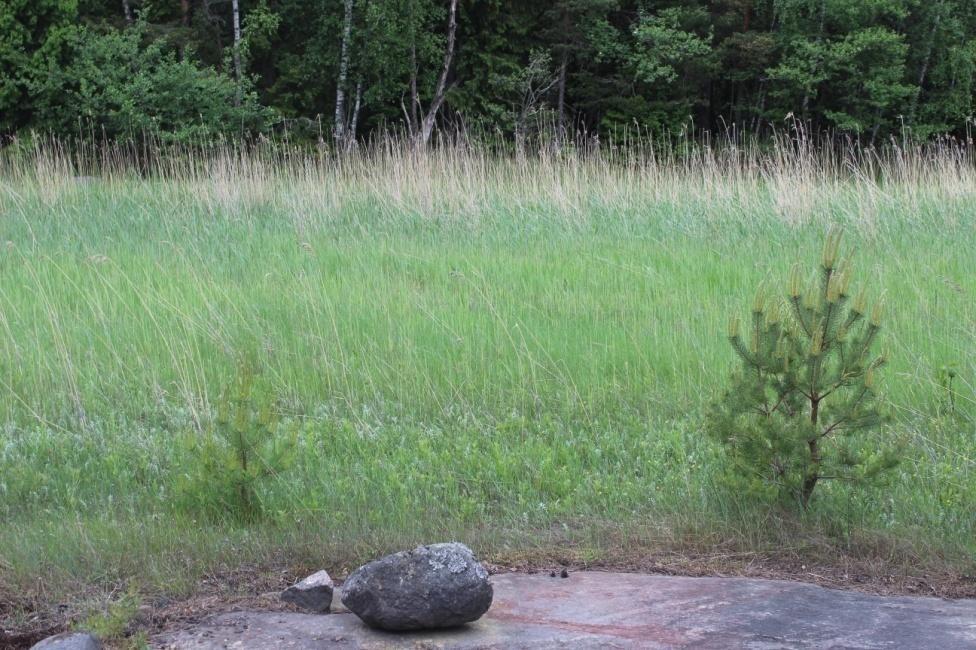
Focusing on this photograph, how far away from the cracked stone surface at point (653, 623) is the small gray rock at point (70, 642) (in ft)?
0.68

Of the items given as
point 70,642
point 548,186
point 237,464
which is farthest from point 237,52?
point 70,642

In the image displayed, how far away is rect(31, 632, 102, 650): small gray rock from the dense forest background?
1763 centimetres

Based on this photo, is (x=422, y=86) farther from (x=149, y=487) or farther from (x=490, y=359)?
(x=149, y=487)

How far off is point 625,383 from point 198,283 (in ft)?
11.9

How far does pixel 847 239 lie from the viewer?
909 cm

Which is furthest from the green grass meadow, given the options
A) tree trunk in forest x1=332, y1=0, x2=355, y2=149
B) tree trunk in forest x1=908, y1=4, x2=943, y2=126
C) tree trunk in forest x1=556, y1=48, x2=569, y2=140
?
tree trunk in forest x1=908, y1=4, x2=943, y2=126

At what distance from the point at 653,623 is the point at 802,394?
4.19 ft

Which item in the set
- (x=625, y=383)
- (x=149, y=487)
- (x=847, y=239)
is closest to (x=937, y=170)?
(x=847, y=239)

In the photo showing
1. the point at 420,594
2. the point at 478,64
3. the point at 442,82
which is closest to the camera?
the point at 420,594

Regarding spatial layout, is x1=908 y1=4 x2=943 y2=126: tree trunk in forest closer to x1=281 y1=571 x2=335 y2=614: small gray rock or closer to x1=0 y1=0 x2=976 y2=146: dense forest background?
x1=0 y1=0 x2=976 y2=146: dense forest background

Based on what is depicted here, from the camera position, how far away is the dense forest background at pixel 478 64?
814 inches

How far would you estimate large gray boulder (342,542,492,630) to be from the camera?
3.17 meters

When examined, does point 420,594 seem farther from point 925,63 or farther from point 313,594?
point 925,63

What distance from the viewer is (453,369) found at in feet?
19.4
